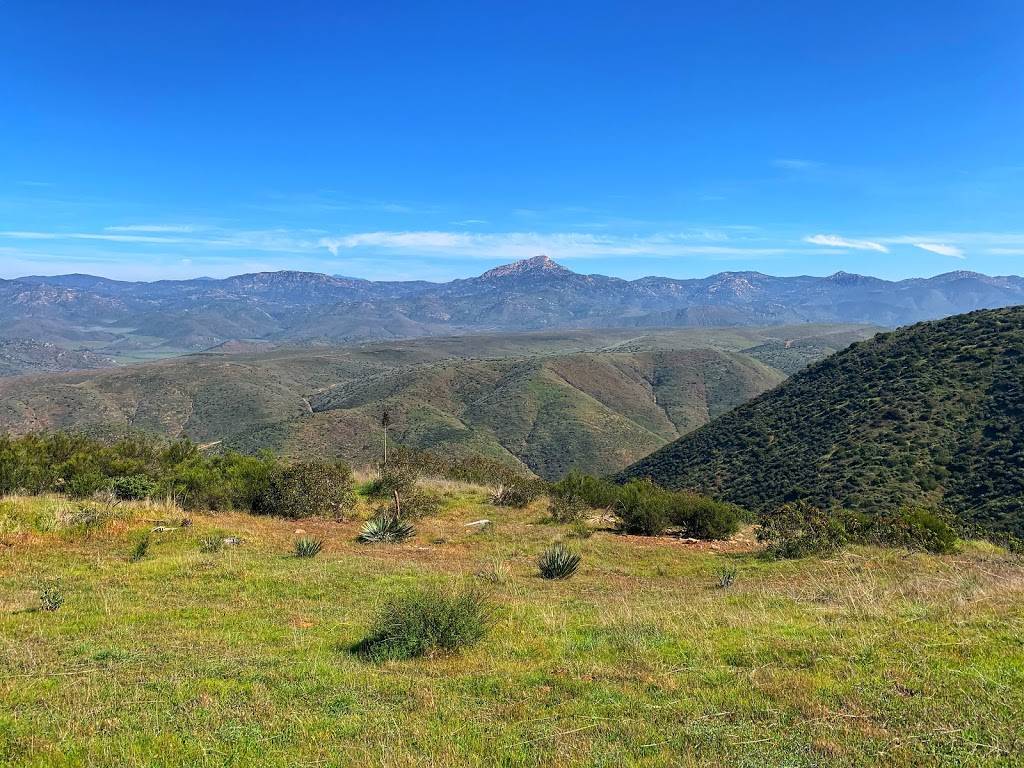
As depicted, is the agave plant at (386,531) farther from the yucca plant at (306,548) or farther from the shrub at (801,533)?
the shrub at (801,533)

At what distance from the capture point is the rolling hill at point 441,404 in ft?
297

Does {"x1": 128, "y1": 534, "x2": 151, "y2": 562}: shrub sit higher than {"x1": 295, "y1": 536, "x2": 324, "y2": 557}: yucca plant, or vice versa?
Answer: {"x1": 128, "y1": 534, "x2": 151, "y2": 562}: shrub

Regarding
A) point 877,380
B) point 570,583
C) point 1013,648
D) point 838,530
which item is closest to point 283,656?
point 570,583

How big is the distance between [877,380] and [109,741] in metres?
57.4

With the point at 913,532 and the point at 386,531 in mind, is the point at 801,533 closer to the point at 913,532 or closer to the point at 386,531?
the point at 913,532

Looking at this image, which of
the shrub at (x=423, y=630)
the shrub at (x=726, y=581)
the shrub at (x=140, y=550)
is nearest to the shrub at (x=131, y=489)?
the shrub at (x=140, y=550)

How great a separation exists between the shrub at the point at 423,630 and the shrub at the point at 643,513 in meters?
10.3

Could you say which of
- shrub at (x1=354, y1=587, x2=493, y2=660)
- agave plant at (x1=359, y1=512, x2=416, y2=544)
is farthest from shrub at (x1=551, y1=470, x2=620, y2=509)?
shrub at (x1=354, y1=587, x2=493, y2=660)

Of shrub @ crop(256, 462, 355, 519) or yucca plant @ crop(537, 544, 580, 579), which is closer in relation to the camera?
yucca plant @ crop(537, 544, 580, 579)

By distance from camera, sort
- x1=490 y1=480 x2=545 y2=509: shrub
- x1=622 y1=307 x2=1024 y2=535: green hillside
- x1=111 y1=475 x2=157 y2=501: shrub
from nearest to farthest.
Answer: x1=111 y1=475 x2=157 y2=501: shrub, x1=490 y1=480 x2=545 y2=509: shrub, x1=622 y1=307 x2=1024 y2=535: green hillside

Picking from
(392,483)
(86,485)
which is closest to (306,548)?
(392,483)

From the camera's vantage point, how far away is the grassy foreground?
4.16 m

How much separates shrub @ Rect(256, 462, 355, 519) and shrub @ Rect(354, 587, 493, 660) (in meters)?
11.2

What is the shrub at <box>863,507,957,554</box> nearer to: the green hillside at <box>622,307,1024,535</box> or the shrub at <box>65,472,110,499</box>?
the green hillside at <box>622,307,1024,535</box>
